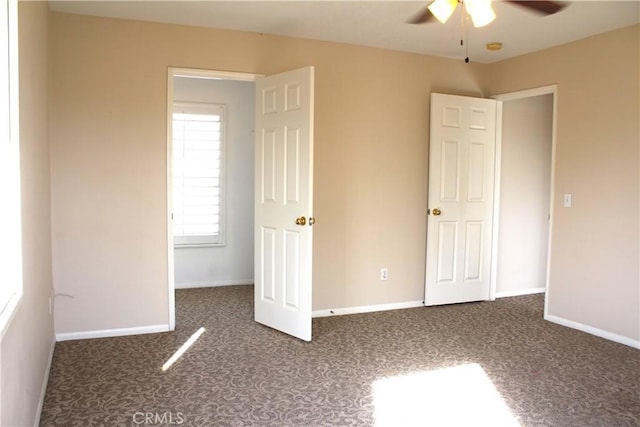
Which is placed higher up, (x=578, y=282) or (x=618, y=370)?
(x=578, y=282)

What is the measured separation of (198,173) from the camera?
5.68 metres

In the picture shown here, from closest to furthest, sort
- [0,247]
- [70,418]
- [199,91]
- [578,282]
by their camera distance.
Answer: [0,247]
[70,418]
[578,282]
[199,91]

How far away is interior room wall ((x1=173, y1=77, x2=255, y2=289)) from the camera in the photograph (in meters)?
5.71

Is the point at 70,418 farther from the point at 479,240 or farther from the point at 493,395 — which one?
the point at 479,240

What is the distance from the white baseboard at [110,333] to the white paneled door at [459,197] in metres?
2.64

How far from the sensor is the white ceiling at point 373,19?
351cm

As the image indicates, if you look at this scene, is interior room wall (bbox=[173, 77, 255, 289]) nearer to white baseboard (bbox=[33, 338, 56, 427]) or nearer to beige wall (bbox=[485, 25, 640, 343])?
white baseboard (bbox=[33, 338, 56, 427])

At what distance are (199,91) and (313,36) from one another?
1893 mm

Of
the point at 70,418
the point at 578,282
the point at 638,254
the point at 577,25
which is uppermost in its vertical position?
the point at 577,25

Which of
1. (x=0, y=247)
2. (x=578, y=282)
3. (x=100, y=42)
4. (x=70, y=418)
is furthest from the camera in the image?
A: (x=578, y=282)

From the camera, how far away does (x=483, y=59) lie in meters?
5.01

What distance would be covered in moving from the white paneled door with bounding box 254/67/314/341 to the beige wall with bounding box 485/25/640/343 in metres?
2.37

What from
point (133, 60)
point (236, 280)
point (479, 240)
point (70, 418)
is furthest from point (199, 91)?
point (70, 418)

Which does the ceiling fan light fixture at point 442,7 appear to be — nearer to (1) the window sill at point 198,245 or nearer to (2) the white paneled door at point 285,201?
(2) the white paneled door at point 285,201
